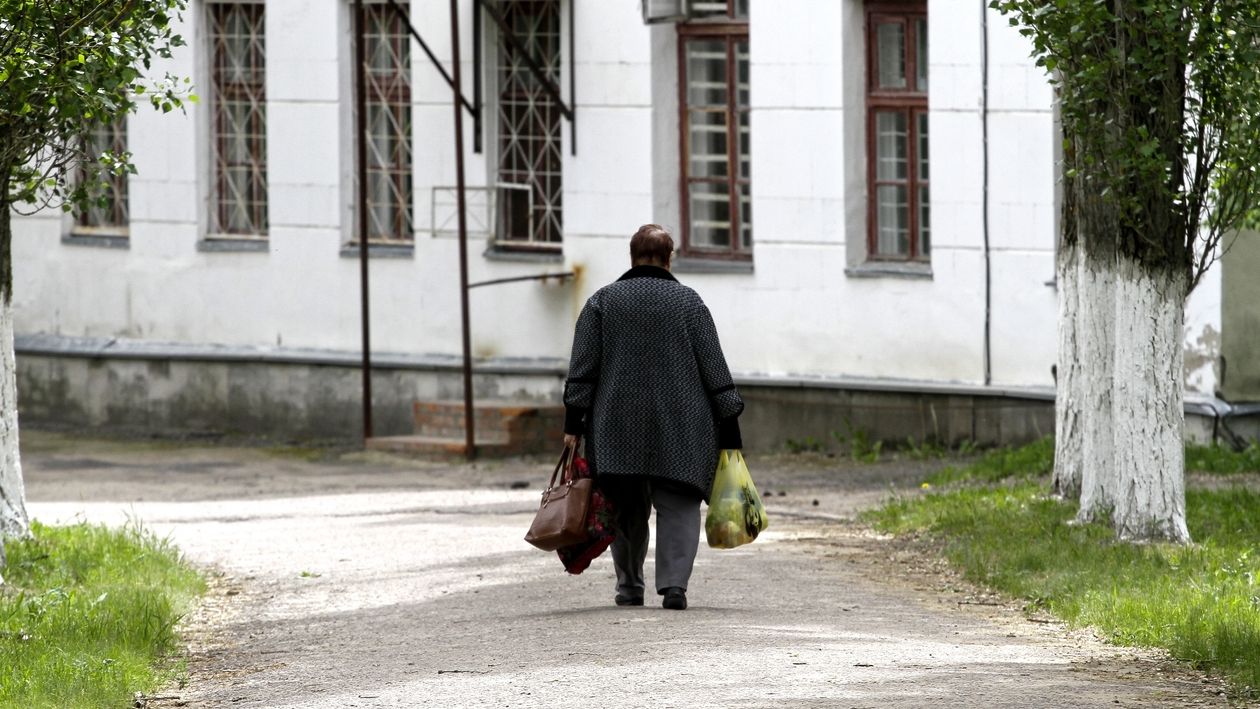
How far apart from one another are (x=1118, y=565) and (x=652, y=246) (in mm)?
2597

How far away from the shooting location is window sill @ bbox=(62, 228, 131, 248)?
19.3 meters

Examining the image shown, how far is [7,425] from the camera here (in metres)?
9.62

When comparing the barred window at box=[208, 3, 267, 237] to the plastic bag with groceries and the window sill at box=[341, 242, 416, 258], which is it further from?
the plastic bag with groceries

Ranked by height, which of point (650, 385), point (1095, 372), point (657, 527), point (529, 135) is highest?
point (529, 135)

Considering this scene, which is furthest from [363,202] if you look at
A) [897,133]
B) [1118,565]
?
[1118,565]

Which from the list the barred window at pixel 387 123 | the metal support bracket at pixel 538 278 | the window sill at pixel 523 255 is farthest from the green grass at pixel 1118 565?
the barred window at pixel 387 123

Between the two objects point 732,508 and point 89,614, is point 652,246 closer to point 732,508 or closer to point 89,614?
point 732,508

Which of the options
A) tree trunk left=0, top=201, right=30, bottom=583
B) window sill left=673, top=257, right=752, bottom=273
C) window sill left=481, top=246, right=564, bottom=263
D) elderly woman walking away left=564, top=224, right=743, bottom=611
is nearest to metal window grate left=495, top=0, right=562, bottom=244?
window sill left=481, top=246, right=564, bottom=263

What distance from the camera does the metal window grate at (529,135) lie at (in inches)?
664

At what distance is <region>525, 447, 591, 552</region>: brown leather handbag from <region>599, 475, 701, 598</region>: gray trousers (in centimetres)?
11

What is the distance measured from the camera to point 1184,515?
9.27 meters

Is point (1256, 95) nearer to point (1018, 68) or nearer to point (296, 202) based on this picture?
point (1018, 68)

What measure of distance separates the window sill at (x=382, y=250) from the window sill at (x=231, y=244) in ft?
2.92

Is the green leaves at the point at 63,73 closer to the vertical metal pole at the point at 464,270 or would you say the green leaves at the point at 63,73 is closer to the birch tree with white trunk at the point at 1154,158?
the birch tree with white trunk at the point at 1154,158
